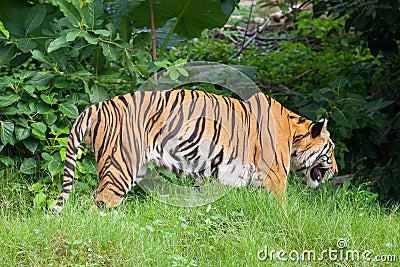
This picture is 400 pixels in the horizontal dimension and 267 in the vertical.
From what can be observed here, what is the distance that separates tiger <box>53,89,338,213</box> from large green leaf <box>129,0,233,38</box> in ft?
5.67

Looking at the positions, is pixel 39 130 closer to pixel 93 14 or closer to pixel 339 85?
pixel 93 14

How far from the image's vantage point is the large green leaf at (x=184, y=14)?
6.68 meters

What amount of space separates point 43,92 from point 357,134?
3319 mm

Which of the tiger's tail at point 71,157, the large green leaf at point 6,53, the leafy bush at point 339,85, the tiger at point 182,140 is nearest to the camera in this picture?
the tiger's tail at point 71,157

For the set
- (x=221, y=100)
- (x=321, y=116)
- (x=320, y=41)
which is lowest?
(x=320, y=41)

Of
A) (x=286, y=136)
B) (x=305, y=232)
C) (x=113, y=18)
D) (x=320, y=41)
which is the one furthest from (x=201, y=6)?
(x=320, y=41)

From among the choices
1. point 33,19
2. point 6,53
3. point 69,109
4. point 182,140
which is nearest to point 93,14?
point 33,19

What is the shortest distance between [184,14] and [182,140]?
7.30ft

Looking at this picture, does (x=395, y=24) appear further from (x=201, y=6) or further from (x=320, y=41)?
(x=320, y=41)

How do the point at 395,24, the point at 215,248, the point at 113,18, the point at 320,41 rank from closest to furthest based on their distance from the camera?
1. the point at 215,248
2. the point at 113,18
3. the point at 395,24
4. the point at 320,41

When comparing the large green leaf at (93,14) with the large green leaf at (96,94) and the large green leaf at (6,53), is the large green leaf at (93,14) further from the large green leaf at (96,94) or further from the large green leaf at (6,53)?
the large green leaf at (6,53)

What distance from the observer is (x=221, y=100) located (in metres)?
5.26

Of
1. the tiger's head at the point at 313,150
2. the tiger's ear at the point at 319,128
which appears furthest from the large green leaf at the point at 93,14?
the tiger's ear at the point at 319,128

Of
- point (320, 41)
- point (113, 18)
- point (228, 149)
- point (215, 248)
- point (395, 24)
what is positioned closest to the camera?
point (215, 248)
